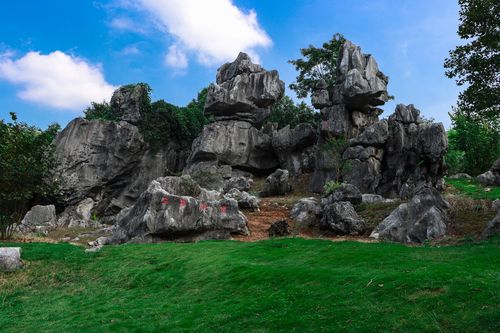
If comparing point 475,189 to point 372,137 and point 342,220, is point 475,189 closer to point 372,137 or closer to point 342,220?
point 372,137

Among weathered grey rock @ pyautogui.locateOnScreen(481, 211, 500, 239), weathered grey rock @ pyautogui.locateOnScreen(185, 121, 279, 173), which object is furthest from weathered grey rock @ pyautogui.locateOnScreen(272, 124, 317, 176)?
weathered grey rock @ pyautogui.locateOnScreen(481, 211, 500, 239)

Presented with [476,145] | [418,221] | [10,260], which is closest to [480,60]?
[418,221]

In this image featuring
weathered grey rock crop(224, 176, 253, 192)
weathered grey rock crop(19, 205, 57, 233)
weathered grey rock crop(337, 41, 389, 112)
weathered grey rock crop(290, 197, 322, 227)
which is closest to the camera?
weathered grey rock crop(290, 197, 322, 227)

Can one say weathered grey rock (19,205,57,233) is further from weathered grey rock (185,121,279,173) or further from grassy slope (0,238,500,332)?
grassy slope (0,238,500,332)

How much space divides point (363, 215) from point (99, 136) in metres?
33.1

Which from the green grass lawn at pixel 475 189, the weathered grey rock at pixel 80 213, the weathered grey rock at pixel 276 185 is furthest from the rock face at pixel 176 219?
the weathered grey rock at pixel 80 213

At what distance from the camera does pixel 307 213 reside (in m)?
25.6

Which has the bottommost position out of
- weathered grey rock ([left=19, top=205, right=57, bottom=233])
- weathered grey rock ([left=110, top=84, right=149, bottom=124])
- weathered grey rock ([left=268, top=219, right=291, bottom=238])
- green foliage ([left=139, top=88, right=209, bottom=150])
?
weathered grey rock ([left=268, top=219, right=291, bottom=238])

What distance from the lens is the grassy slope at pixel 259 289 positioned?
829 centimetres

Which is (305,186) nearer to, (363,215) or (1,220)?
(363,215)

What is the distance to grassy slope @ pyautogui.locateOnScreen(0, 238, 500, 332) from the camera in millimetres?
8289

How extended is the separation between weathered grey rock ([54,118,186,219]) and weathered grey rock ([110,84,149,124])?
4.66 feet

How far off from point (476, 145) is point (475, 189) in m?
16.5

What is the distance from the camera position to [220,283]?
12594 mm
